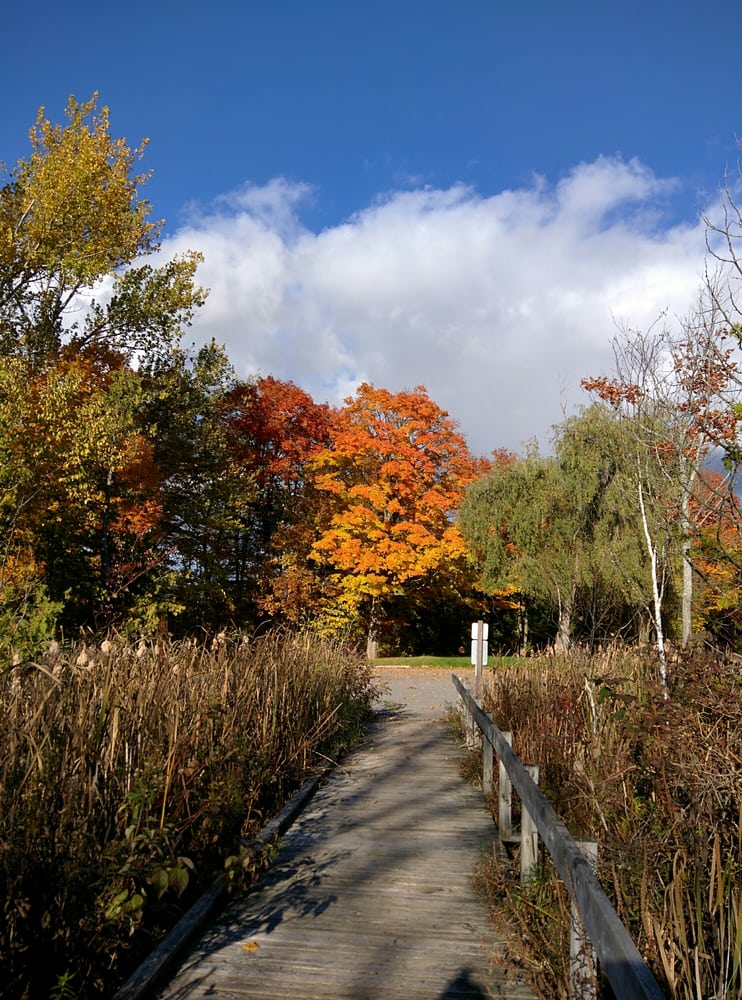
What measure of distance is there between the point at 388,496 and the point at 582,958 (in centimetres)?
2793

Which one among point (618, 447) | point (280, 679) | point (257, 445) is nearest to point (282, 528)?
point (257, 445)

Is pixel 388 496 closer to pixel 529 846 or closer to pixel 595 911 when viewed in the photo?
pixel 529 846

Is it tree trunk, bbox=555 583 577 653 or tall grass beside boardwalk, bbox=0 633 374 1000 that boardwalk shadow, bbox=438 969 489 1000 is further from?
tree trunk, bbox=555 583 577 653

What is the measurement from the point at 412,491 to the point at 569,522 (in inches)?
222

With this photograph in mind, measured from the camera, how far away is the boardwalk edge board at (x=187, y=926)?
3.51m

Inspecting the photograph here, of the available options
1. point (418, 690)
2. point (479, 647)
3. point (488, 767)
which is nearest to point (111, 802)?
point (488, 767)

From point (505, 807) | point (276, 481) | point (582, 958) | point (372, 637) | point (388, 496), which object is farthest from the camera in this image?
point (276, 481)

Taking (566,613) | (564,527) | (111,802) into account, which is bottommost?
(111,802)

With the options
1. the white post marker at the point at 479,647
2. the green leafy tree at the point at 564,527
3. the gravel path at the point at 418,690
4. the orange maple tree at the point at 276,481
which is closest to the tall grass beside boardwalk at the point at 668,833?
the white post marker at the point at 479,647

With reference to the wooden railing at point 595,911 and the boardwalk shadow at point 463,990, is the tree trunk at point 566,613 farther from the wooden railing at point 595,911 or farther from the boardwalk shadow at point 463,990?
the boardwalk shadow at point 463,990

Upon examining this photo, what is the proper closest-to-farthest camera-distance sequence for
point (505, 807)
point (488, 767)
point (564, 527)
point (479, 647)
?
point (505, 807), point (488, 767), point (479, 647), point (564, 527)

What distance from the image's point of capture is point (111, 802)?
4152 millimetres

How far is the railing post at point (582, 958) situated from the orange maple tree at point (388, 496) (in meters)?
25.8

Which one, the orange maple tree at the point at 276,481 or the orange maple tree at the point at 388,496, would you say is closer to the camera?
the orange maple tree at the point at 388,496
